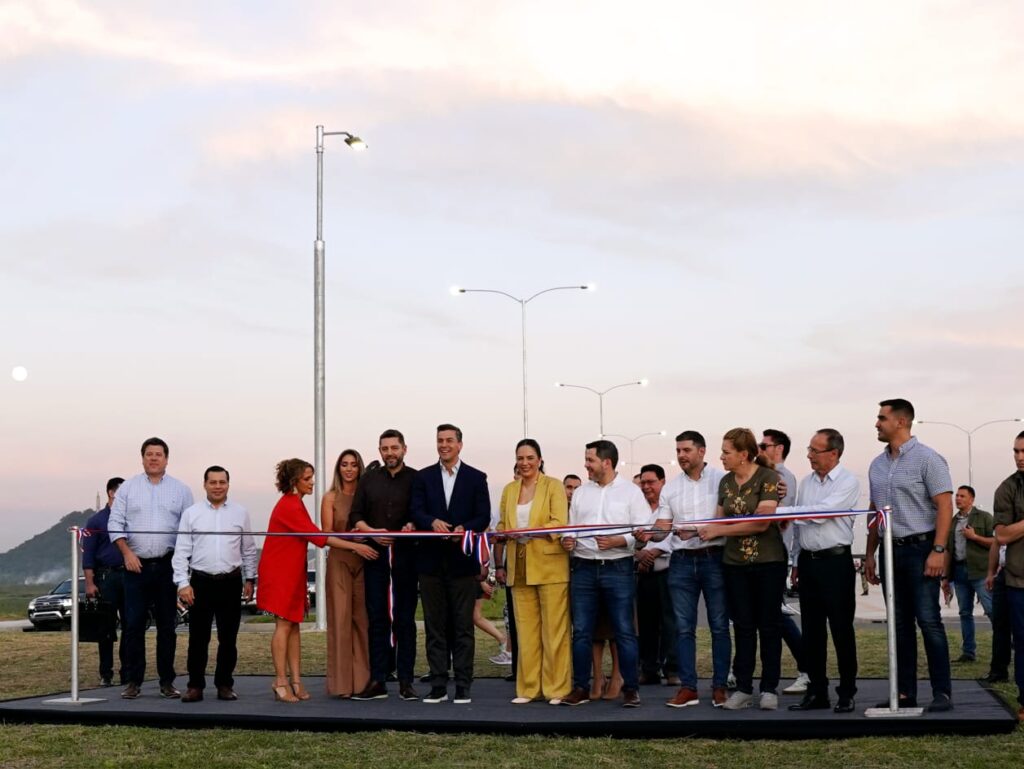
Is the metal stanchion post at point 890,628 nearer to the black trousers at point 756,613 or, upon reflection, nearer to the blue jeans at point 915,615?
the blue jeans at point 915,615

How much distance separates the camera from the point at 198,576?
12445mm

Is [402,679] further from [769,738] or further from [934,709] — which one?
[934,709]

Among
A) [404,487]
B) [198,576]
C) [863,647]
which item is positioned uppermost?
[404,487]

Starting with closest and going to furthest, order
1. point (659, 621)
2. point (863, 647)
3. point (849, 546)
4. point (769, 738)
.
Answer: point (769, 738), point (849, 546), point (659, 621), point (863, 647)

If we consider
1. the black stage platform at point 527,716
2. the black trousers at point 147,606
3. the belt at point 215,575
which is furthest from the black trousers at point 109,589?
the belt at point 215,575

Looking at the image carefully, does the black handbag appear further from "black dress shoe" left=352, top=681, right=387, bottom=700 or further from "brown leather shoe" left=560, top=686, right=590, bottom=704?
"brown leather shoe" left=560, top=686, right=590, bottom=704

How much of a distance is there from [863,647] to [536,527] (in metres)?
8.30

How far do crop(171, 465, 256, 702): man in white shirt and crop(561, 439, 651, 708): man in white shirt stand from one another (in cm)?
295

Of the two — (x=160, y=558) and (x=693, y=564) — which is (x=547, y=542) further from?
(x=160, y=558)

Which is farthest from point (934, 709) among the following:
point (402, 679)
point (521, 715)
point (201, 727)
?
point (201, 727)

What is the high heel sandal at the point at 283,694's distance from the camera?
12.2m

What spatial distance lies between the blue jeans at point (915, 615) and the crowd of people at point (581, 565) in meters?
0.01

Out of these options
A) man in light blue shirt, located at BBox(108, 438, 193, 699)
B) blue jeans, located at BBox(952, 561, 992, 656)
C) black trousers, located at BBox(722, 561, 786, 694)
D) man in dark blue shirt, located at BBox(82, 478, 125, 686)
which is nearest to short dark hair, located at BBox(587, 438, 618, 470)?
black trousers, located at BBox(722, 561, 786, 694)

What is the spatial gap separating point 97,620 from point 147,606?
151 cm
